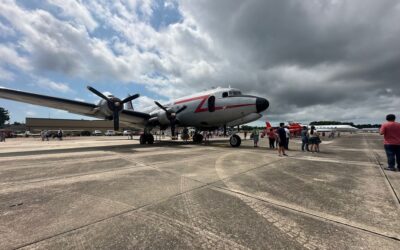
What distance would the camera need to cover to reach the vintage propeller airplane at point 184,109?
1282 centimetres

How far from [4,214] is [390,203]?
6641 mm

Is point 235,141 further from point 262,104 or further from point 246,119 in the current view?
point 262,104

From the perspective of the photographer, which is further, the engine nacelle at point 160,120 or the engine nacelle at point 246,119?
the engine nacelle at point 160,120

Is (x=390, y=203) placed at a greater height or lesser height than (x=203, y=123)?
lesser

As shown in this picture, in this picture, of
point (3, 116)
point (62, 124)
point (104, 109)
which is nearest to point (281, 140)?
point (104, 109)

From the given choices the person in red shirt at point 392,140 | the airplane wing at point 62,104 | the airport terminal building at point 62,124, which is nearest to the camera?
the person in red shirt at point 392,140

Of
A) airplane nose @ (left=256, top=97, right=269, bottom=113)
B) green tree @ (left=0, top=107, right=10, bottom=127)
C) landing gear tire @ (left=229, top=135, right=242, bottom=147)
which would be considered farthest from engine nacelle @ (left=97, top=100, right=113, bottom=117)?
green tree @ (left=0, top=107, right=10, bottom=127)

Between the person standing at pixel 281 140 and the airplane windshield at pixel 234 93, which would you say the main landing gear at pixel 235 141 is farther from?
the person standing at pixel 281 140

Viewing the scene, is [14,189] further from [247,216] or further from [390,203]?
[390,203]

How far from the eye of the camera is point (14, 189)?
4285 millimetres

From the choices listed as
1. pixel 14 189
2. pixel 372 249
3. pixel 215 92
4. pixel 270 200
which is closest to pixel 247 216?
pixel 270 200

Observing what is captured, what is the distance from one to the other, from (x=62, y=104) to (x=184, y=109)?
873 cm

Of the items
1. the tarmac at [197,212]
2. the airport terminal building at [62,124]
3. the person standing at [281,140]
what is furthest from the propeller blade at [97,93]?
the airport terminal building at [62,124]

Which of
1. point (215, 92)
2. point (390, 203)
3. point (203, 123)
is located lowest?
point (390, 203)
